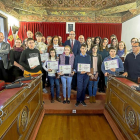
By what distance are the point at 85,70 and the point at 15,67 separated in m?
1.73

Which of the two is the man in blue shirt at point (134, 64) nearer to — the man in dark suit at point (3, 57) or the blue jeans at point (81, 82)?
the blue jeans at point (81, 82)

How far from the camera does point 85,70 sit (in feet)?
8.57

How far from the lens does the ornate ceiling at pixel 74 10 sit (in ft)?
17.0

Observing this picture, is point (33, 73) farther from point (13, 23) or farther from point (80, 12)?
point (80, 12)

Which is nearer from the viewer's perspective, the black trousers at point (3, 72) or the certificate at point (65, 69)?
the certificate at point (65, 69)

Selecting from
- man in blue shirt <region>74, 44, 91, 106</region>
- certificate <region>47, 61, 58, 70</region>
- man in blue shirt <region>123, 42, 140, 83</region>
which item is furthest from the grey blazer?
man in blue shirt <region>123, 42, 140, 83</region>

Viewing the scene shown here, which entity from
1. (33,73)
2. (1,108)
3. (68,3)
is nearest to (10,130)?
(1,108)

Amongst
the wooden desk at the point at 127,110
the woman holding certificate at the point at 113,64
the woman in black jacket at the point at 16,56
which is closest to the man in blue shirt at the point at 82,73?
the woman holding certificate at the point at 113,64

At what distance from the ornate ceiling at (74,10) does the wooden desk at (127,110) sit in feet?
14.0

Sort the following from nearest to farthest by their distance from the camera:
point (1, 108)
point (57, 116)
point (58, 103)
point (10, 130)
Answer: point (1, 108), point (10, 130), point (57, 116), point (58, 103)

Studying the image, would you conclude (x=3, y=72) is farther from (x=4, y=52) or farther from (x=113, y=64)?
(x=113, y=64)

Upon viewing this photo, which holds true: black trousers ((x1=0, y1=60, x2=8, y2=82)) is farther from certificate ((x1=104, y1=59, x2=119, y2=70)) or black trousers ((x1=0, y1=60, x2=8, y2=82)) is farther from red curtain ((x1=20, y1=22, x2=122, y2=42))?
red curtain ((x1=20, y1=22, x2=122, y2=42))

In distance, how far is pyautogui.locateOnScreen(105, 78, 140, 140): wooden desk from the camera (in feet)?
4.80

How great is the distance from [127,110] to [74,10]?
5759 millimetres
